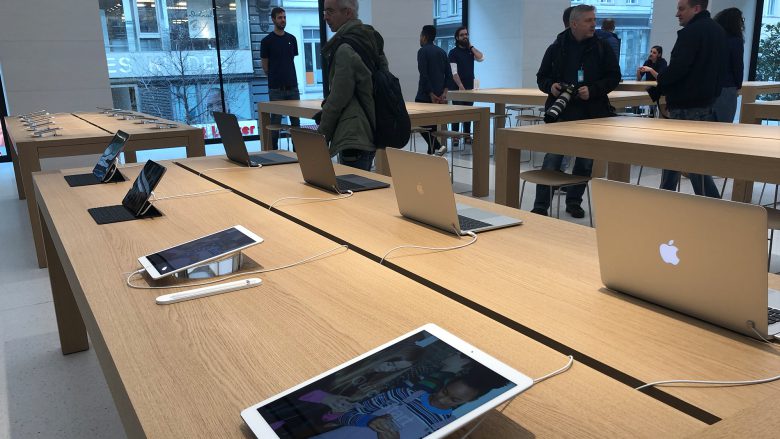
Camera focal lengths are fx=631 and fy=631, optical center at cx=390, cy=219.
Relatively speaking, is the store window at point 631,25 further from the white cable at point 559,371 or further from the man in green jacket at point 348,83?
the white cable at point 559,371

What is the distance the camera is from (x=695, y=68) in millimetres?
3959

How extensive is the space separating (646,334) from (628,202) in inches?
9.5

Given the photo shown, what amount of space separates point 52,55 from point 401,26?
167 inches

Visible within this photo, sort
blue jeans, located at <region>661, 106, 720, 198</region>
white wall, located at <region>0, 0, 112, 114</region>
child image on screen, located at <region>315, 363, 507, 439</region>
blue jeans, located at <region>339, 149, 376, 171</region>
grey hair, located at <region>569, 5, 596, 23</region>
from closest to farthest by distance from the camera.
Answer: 1. child image on screen, located at <region>315, 363, 507, 439</region>
2. blue jeans, located at <region>339, 149, 376, 171</region>
3. grey hair, located at <region>569, 5, 596, 23</region>
4. blue jeans, located at <region>661, 106, 720, 198</region>
5. white wall, located at <region>0, 0, 112, 114</region>

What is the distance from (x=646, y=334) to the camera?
106cm

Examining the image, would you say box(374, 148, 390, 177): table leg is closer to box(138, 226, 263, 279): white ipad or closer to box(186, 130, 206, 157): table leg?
box(186, 130, 206, 157): table leg

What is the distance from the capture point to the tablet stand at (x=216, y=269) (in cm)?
144

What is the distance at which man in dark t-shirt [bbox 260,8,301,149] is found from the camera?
6902mm

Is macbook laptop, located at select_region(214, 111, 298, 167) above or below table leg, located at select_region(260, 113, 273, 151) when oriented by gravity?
above

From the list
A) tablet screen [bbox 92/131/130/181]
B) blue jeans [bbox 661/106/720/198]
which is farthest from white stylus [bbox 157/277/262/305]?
blue jeans [bbox 661/106/720/198]

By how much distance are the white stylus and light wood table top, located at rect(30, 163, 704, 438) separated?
0.02 meters

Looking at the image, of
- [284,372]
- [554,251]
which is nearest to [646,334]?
[554,251]

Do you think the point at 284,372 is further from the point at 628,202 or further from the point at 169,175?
the point at 169,175

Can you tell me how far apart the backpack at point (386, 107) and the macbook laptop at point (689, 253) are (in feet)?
6.85
